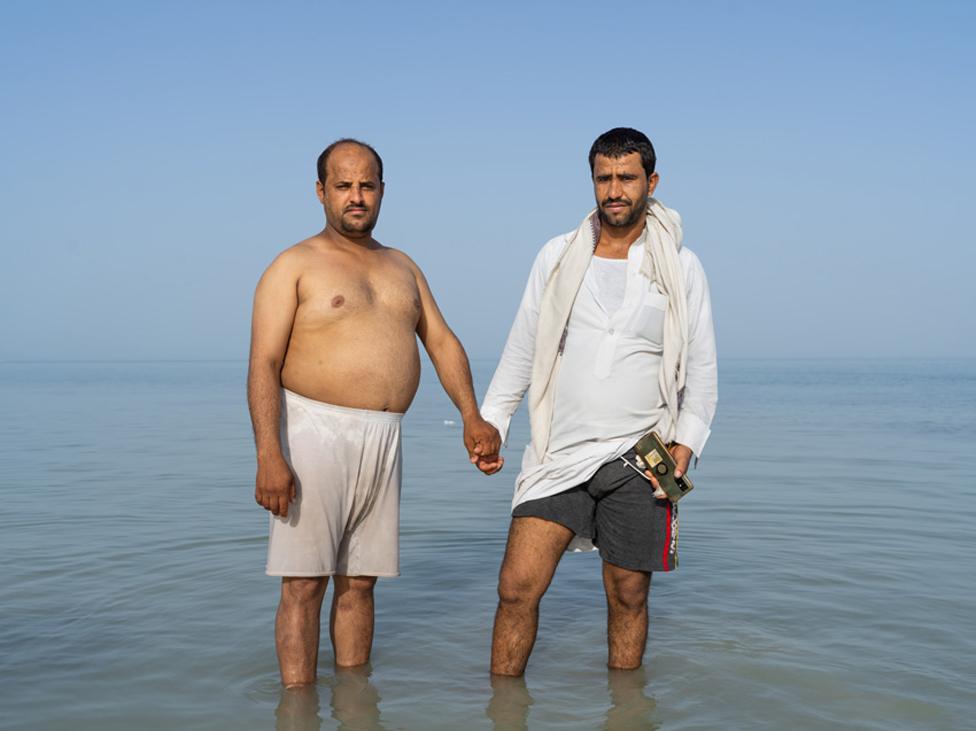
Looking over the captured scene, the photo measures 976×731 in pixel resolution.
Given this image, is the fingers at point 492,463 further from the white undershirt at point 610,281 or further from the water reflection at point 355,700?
the water reflection at point 355,700

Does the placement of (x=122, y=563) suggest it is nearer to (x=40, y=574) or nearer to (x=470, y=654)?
(x=40, y=574)

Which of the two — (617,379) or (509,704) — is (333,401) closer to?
(617,379)

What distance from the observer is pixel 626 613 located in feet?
14.4

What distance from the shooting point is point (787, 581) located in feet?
21.3

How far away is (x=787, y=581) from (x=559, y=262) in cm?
329

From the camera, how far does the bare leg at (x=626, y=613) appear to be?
14.0 feet

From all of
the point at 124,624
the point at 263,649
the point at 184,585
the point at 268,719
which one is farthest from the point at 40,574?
the point at 268,719

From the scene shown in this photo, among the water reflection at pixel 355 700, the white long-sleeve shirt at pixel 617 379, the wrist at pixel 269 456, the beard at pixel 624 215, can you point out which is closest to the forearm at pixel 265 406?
the wrist at pixel 269 456

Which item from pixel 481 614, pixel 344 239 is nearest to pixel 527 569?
pixel 344 239

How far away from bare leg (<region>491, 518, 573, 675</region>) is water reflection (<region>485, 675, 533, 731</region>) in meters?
0.30

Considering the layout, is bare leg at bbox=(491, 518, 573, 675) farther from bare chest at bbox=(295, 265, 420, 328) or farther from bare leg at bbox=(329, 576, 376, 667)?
bare chest at bbox=(295, 265, 420, 328)

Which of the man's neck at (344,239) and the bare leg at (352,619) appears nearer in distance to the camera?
the man's neck at (344,239)

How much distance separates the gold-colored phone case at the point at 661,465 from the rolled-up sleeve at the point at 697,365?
0.46 ft

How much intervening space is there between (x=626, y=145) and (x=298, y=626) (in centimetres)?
234
